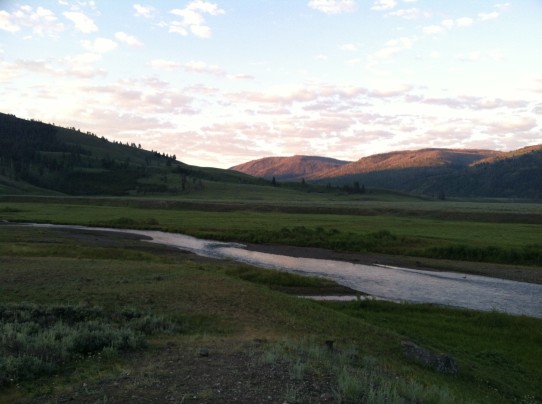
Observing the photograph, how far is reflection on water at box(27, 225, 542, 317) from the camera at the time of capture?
30.1 m

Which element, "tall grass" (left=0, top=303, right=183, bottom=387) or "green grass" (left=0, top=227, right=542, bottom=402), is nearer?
"tall grass" (left=0, top=303, right=183, bottom=387)

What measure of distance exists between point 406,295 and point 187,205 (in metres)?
92.4

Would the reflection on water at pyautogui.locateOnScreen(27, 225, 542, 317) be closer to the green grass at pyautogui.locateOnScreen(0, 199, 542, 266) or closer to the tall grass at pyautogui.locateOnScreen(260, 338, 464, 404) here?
the green grass at pyautogui.locateOnScreen(0, 199, 542, 266)

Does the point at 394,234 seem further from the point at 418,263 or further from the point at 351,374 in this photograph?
the point at 351,374

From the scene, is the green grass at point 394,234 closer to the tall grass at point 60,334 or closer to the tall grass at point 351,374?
the tall grass at point 351,374

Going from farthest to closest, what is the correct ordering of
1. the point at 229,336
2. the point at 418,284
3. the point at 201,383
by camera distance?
the point at 418,284, the point at 229,336, the point at 201,383

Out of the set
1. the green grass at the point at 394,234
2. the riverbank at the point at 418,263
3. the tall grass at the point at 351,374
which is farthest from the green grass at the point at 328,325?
the green grass at the point at 394,234

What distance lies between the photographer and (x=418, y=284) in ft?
117

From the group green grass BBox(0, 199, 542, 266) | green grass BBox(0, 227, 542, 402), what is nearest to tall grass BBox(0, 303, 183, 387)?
green grass BBox(0, 227, 542, 402)

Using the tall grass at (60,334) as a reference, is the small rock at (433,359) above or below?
below

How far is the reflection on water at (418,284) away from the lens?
30125 mm

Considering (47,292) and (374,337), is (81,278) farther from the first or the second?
(374,337)

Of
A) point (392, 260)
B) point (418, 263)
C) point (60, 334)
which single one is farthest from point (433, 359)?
point (392, 260)

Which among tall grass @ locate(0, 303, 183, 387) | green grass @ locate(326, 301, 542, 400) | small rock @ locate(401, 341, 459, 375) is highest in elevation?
tall grass @ locate(0, 303, 183, 387)
